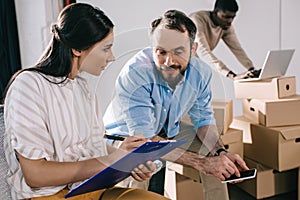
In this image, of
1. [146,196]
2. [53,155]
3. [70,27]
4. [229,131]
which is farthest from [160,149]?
[229,131]

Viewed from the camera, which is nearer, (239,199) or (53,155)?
(53,155)

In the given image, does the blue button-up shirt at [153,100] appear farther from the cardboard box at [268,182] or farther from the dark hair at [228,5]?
the dark hair at [228,5]

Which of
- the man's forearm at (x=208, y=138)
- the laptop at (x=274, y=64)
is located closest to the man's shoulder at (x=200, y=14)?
the laptop at (x=274, y=64)

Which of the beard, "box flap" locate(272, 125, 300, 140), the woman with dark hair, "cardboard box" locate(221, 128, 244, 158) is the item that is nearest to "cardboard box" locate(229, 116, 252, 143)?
"cardboard box" locate(221, 128, 244, 158)

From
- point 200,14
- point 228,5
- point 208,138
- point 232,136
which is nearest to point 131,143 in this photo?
point 208,138

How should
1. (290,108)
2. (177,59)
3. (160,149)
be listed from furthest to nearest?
(290,108), (177,59), (160,149)

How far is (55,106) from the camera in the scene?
101 cm

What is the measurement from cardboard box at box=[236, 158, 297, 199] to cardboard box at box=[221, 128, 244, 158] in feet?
0.47

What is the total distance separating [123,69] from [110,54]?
0.08m

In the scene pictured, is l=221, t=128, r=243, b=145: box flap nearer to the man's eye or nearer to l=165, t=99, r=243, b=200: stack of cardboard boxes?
l=165, t=99, r=243, b=200: stack of cardboard boxes

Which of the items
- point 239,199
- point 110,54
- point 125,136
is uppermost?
point 110,54

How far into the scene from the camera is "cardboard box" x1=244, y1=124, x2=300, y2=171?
6.53 feet

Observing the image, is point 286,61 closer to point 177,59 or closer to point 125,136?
point 177,59

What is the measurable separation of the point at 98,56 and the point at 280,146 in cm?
130
